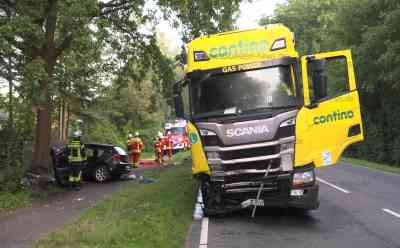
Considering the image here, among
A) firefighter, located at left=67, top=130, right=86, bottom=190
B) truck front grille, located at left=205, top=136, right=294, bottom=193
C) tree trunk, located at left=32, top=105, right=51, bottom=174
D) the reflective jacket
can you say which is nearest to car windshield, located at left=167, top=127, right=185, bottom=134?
tree trunk, located at left=32, top=105, right=51, bottom=174

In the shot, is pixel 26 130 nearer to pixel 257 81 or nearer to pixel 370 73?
pixel 257 81

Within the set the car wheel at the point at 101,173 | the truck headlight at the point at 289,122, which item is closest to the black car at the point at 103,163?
the car wheel at the point at 101,173

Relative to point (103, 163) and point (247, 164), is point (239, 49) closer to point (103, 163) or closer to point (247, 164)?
point (247, 164)

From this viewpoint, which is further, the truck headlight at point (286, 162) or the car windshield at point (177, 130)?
the car windshield at point (177, 130)

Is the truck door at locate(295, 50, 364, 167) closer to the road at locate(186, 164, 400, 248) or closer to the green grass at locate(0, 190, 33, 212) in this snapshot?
the road at locate(186, 164, 400, 248)

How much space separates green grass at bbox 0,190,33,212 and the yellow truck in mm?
5741

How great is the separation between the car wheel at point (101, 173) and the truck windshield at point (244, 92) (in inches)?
408

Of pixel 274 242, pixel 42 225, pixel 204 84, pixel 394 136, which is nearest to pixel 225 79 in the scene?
pixel 204 84

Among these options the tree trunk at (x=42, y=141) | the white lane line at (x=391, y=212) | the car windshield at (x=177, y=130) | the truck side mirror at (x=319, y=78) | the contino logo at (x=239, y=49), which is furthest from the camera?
the car windshield at (x=177, y=130)

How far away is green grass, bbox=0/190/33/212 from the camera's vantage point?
515 inches

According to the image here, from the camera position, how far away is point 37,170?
1692 centimetres

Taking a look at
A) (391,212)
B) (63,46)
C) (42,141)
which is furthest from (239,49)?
(42,141)

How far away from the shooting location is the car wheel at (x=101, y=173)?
64.3 feet

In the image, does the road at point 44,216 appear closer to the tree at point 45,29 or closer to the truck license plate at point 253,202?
the tree at point 45,29
